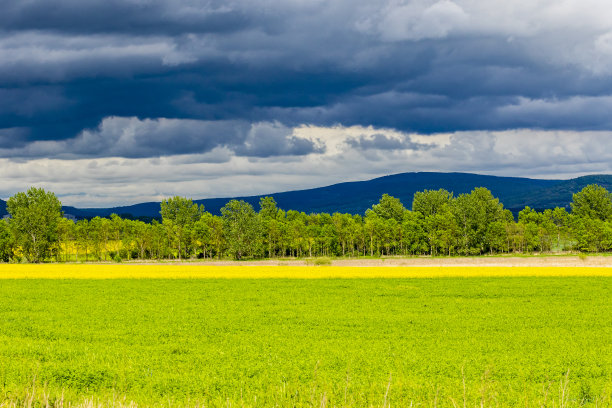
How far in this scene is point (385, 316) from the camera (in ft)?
102

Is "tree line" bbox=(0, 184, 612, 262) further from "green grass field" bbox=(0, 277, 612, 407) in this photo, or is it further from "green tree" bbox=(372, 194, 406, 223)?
"green grass field" bbox=(0, 277, 612, 407)

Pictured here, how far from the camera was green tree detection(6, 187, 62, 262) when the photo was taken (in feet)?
421

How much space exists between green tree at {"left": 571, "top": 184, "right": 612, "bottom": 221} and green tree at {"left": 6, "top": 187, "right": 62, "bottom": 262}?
510 feet

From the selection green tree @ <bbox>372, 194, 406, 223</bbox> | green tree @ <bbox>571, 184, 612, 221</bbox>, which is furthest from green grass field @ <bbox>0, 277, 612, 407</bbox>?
green tree @ <bbox>571, 184, 612, 221</bbox>

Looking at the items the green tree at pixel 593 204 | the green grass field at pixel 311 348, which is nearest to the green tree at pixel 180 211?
the green tree at pixel 593 204

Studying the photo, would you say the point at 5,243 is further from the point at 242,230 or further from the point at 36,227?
the point at 242,230

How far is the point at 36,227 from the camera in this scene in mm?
128875

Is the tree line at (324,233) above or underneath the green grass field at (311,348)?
underneath

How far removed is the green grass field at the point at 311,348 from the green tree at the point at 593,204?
144381mm

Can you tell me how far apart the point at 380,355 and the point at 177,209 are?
177528 mm

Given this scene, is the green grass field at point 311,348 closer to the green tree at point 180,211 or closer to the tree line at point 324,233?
the tree line at point 324,233

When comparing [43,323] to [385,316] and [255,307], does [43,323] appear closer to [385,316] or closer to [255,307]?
[255,307]

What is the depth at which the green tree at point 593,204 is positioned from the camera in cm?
17175

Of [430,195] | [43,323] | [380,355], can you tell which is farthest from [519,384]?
[430,195]
